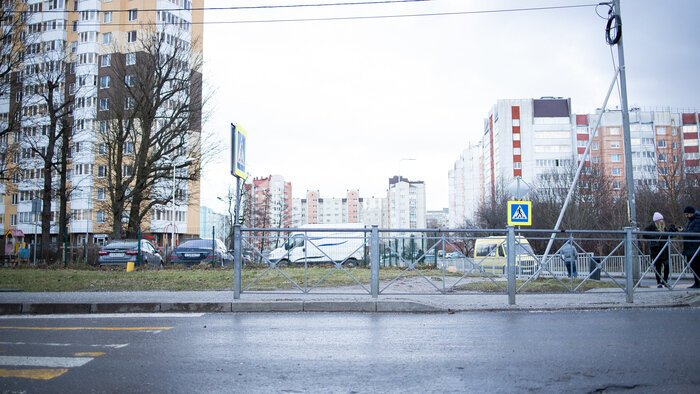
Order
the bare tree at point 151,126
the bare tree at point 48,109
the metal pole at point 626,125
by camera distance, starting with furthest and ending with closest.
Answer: the bare tree at point 151,126
the bare tree at point 48,109
the metal pole at point 626,125

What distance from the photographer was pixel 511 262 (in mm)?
9961

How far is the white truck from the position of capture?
10500mm

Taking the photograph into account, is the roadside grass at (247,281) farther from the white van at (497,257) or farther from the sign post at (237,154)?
the sign post at (237,154)

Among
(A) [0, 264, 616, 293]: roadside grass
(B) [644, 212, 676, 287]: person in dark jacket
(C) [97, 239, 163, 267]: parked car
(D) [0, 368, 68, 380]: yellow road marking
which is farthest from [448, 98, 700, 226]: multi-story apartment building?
(D) [0, 368, 68, 380]: yellow road marking

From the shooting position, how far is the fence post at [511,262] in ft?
32.1

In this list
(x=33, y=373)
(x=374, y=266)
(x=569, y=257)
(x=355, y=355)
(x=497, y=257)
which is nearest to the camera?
(x=33, y=373)

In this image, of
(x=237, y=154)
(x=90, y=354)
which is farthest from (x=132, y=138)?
(x=90, y=354)

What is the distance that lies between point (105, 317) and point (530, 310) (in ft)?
23.7

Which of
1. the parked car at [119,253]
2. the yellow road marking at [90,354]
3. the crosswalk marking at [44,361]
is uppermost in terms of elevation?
the parked car at [119,253]

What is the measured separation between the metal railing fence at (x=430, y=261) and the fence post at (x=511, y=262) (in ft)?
0.06

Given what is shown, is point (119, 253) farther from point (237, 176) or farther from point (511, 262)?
point (511, 262)

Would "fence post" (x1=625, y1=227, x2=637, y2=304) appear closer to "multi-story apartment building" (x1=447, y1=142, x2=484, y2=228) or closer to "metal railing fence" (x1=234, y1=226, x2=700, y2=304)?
"metal railing fence" (x1=234, y1=226, x2=700, y2=304)

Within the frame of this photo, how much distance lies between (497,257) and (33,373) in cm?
883

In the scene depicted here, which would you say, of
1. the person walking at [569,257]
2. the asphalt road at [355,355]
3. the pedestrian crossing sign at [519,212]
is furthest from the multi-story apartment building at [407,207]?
the asphalt road at [355,355]
